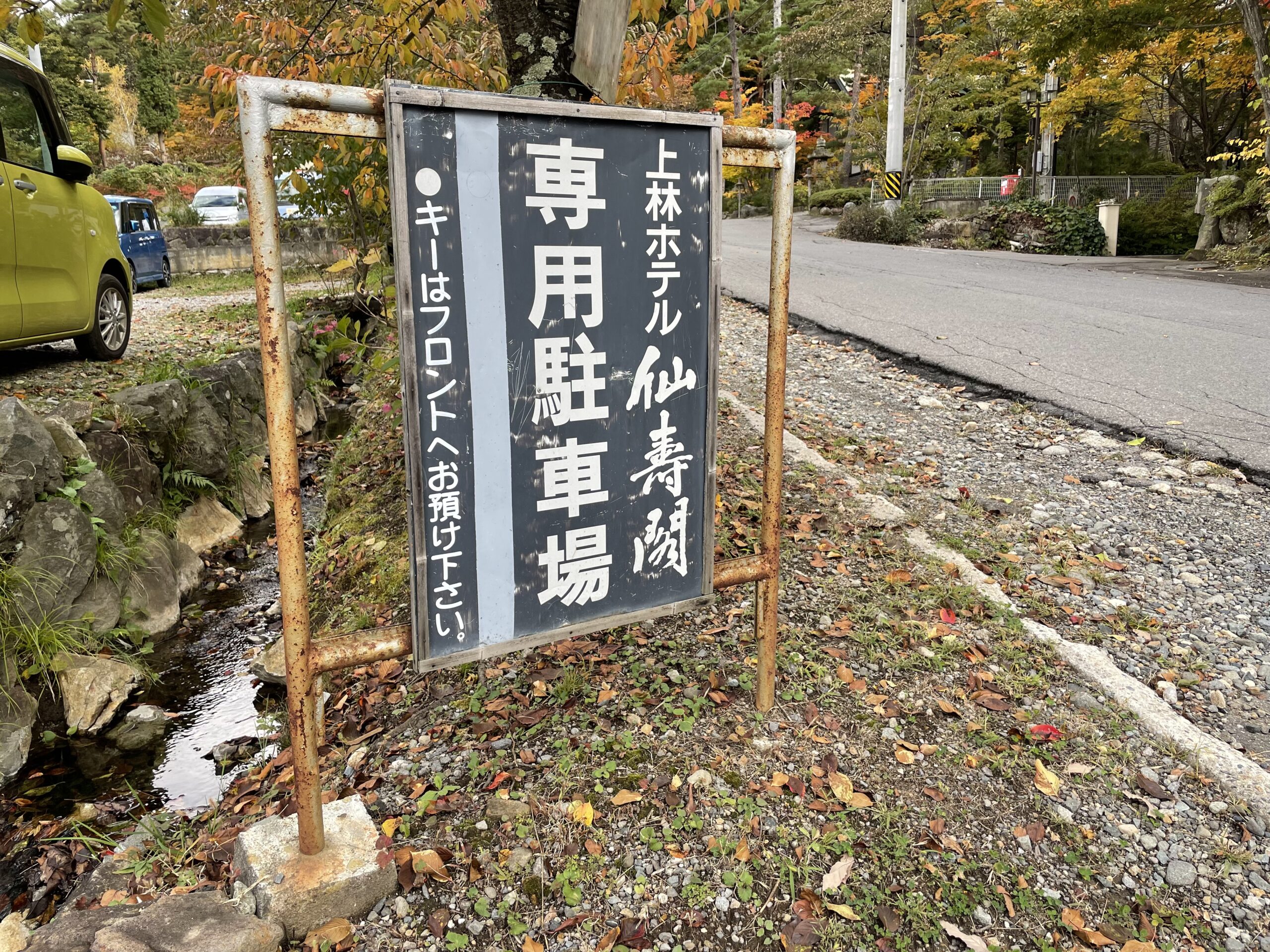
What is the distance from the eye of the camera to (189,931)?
84.1 inches

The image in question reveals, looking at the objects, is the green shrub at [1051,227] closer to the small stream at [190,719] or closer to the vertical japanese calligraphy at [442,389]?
the small stream at [190,719]

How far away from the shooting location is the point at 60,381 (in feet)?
20.8

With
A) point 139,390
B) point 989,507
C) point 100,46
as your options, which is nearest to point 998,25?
point 989,507

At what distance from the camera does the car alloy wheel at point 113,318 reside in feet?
22.8

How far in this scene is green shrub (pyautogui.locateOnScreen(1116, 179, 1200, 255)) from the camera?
20453mm

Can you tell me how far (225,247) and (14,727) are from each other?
16.7 meters

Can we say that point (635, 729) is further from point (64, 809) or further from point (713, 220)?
point (64, 809)

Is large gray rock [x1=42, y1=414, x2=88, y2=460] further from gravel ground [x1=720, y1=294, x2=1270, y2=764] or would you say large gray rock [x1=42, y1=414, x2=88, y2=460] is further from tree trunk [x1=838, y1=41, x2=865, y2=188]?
tree trunk [x1=838, y1=41, x2=865, y2=188]

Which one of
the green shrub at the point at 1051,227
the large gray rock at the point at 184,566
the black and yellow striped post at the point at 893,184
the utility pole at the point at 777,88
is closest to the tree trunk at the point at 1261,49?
the green shrub at the point at 1051,227

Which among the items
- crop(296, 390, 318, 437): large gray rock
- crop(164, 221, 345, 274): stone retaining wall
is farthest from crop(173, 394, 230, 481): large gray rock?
crop(164, 221, 345, 274): stone retaining wall

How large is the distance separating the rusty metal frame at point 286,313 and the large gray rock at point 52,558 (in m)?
2.98

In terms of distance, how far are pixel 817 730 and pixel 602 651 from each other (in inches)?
37.7

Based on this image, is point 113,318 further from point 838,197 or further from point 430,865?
point 838,197

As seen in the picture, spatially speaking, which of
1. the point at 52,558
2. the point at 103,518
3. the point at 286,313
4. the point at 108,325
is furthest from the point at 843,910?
the point at 108,325
